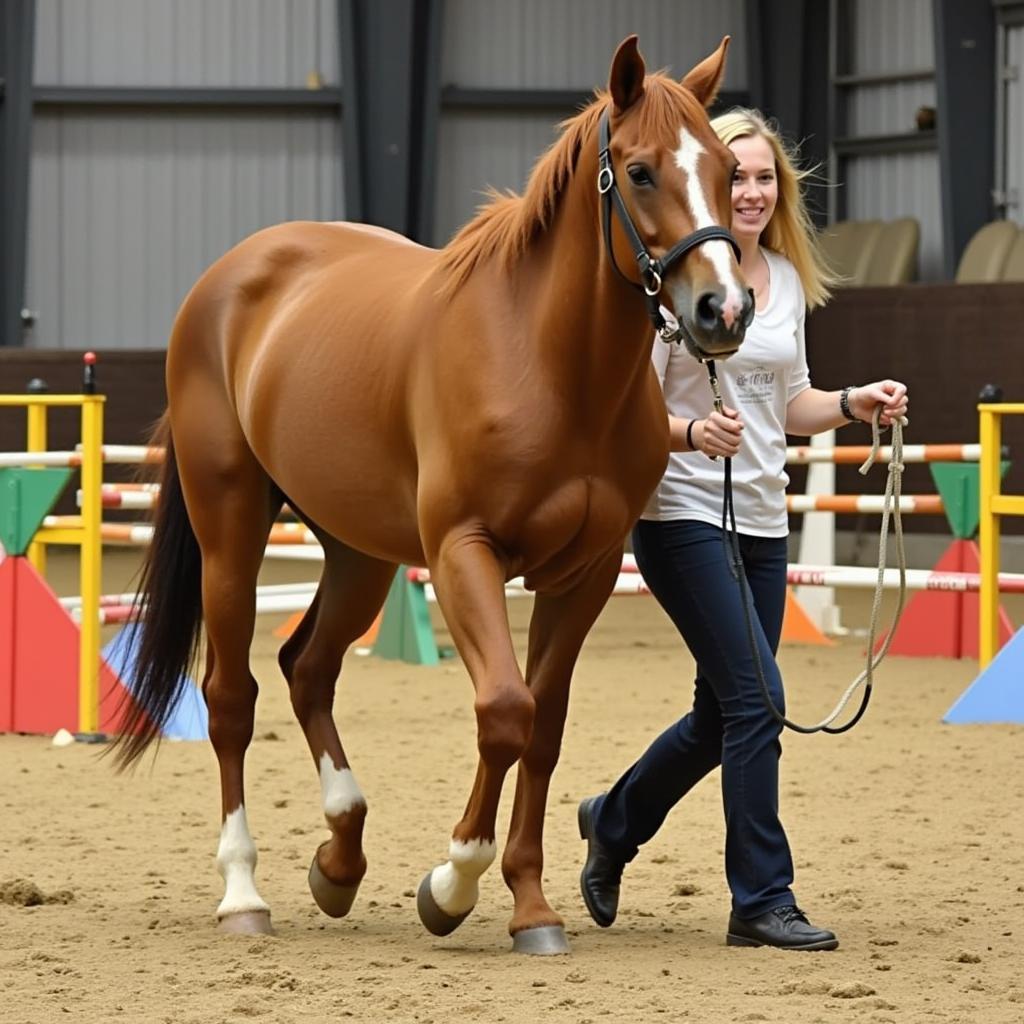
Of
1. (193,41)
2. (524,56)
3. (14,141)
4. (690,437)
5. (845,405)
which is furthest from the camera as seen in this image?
(524,56)

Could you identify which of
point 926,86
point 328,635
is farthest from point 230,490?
point 926,86

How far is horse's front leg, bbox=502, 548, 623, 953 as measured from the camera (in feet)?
13.3

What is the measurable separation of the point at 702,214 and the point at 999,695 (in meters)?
3.95

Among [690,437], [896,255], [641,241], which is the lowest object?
[690,437]

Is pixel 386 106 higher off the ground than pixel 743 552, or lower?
higher

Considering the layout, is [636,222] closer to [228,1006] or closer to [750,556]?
[750,556]

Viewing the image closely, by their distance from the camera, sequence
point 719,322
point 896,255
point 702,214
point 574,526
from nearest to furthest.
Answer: point 719,322 → point 702,214 → point 574,526 → point 896,255

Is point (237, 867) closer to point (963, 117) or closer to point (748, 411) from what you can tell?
point (748, 411)

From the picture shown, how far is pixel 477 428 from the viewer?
3.80 metres

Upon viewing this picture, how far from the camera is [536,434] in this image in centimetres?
377

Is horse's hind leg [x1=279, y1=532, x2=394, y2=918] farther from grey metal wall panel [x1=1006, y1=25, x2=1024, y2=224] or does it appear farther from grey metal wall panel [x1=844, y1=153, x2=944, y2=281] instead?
grey metal wall panel [x1=844, y1=153, x2=944, y2=281]

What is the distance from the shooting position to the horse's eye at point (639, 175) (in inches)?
141

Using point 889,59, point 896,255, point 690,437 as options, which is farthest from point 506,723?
point 889,59

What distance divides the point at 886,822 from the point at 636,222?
7.97 ft
